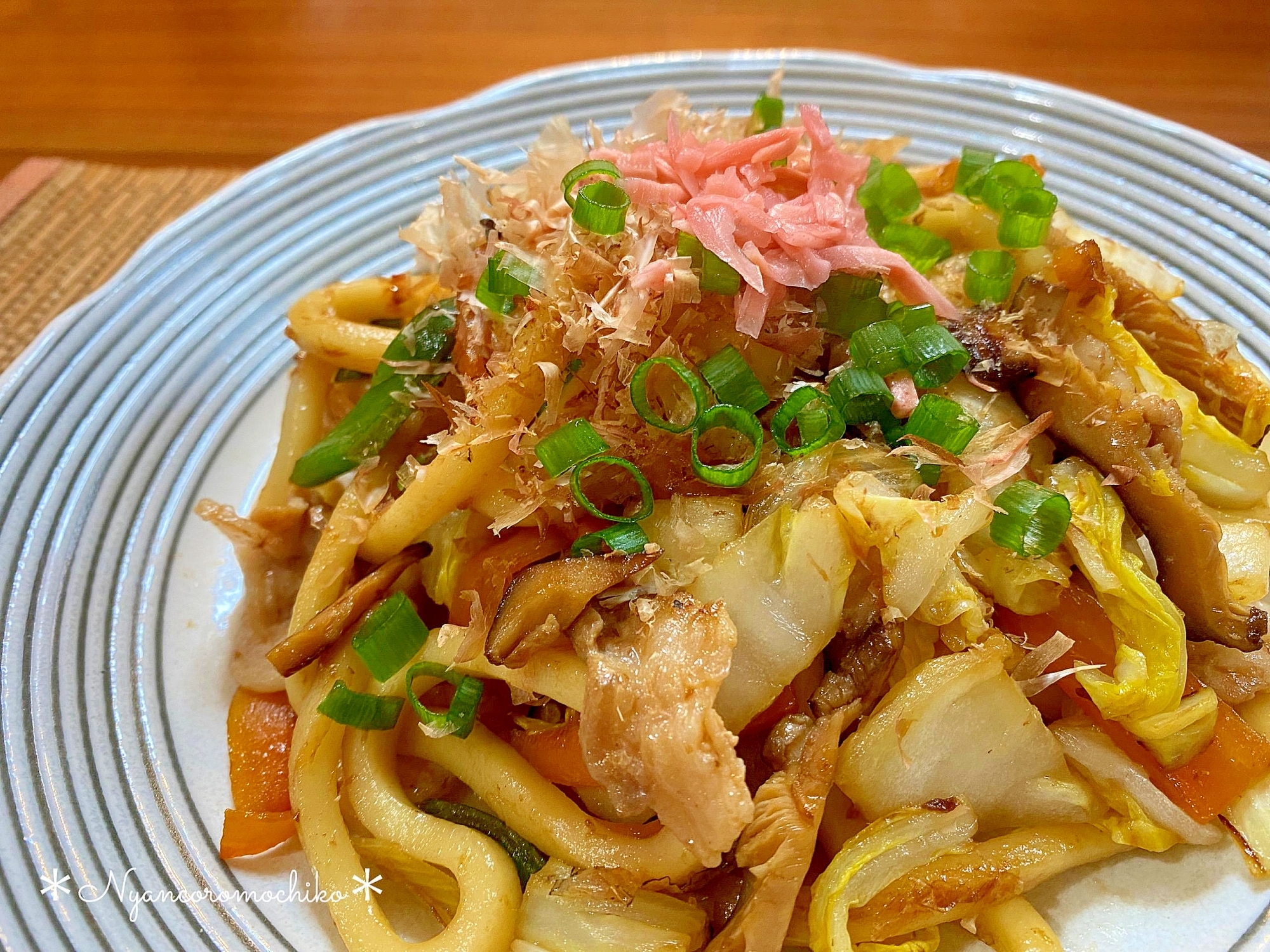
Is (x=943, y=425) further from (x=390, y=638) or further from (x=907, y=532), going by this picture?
(x=390, y=638)

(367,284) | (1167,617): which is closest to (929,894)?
(1167,617)

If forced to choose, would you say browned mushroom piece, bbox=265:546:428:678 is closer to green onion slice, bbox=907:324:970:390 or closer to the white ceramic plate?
the white ceramic plate

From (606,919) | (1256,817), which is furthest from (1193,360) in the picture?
(606,919)

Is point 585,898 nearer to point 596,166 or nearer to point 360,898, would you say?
point 360,898

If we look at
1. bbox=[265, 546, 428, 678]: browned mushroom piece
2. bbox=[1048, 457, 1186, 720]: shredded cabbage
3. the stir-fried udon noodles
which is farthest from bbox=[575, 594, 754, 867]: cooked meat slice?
bbox=[1048, 457, 1186, 720]: shredded cabbage

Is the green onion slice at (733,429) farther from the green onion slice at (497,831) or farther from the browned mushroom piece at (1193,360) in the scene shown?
the browned mushroom piece at (1193,360)

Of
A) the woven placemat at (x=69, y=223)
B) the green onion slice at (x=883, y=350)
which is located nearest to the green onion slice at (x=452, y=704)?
the green onion slice at (x=883, y=350)
